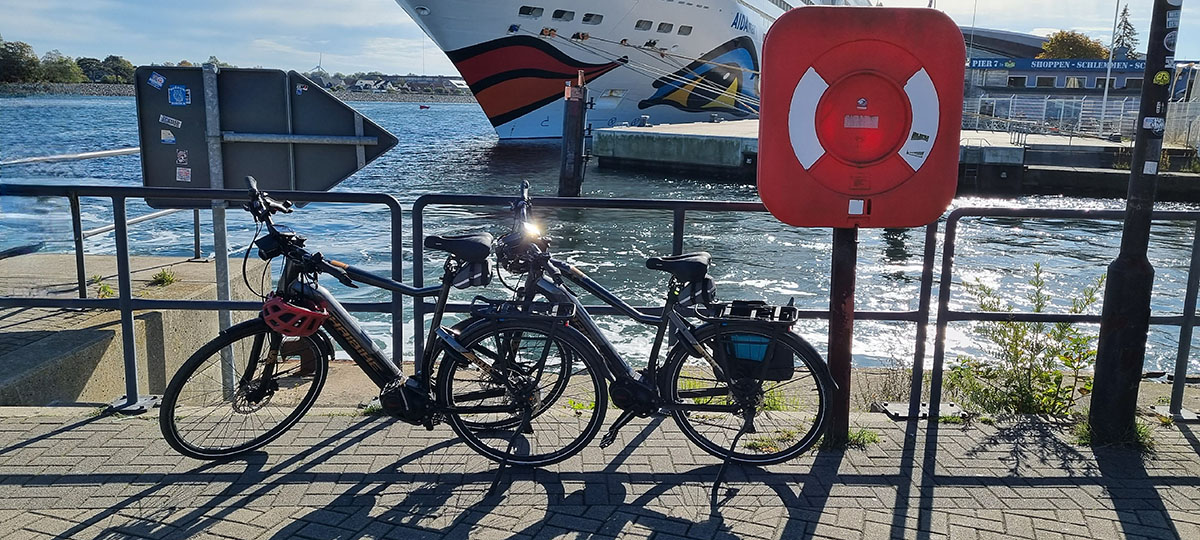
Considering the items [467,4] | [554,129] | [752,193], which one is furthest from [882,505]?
[554,129]

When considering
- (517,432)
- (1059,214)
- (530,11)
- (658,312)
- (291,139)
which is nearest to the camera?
(517,432)

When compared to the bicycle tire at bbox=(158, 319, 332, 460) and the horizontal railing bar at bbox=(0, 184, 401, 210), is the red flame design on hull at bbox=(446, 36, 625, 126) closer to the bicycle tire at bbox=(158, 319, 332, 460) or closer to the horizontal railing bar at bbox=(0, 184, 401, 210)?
the horizontal railing bar at bbox=(0, 184, 401, 210)

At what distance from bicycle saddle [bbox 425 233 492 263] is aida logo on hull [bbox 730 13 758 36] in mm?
41679

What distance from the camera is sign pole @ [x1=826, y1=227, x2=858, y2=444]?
13.0ft

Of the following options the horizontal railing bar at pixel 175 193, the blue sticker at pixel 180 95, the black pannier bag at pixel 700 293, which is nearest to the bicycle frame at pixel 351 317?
the horizontal railing bar at pixel 175 193

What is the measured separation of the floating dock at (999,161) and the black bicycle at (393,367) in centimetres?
2284

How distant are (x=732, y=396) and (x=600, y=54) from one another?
115ft

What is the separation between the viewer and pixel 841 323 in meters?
4.03

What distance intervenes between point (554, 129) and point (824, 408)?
124 ft

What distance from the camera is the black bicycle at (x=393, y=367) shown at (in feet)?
12.6

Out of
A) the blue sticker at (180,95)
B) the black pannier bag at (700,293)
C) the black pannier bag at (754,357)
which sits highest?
the blue sticker at (180,95)

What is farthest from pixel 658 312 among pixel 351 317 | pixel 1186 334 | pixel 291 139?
pixel 291 139

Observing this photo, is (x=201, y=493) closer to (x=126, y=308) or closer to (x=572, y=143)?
(x=126, y=308)

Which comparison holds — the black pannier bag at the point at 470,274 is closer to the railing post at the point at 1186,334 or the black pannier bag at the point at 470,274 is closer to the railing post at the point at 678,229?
the railing post at the point at 678,229
